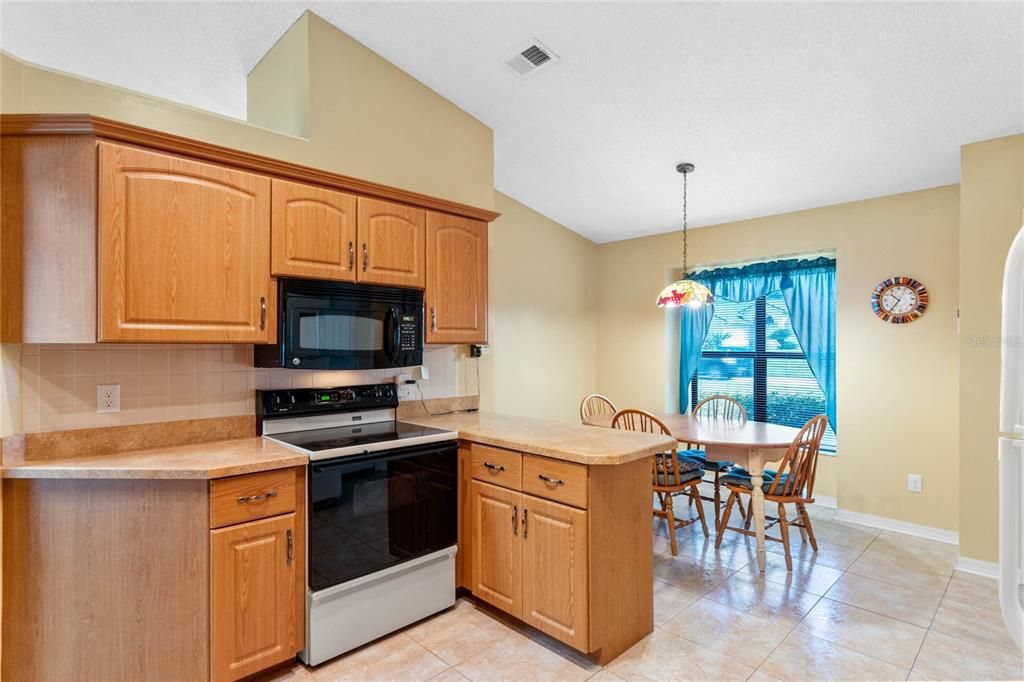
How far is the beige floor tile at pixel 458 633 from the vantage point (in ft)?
7.35

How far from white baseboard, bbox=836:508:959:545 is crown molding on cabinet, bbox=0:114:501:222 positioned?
3781 millimetres

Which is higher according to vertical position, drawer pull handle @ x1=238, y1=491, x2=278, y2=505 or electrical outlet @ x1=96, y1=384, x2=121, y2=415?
electrical outlet @ x1=96, y1=384, x2=121, y2=415

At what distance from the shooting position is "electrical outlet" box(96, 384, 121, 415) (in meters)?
2.11

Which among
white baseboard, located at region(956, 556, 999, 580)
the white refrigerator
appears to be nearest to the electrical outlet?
the white refrigerator

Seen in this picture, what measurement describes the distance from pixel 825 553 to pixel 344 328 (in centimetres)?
321

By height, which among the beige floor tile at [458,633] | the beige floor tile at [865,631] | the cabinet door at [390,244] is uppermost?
the cabinet door at [390,244]

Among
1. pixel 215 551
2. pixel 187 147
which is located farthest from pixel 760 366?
pixel 187 147

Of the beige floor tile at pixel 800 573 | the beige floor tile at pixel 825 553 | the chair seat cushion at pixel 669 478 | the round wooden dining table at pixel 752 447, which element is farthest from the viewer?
the chair seat cushion at pixel 669 478

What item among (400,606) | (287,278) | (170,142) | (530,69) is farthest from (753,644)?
(170,142)

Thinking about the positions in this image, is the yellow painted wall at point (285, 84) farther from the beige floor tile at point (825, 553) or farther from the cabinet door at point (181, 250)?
the beige floor tile at point (825, 553)

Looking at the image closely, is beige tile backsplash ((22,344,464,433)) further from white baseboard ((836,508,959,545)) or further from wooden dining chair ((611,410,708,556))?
white baseboard ((836,508,959,545))

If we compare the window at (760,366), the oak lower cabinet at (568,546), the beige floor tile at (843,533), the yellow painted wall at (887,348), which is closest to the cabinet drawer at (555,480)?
the oak lower cabinet at (568,546)

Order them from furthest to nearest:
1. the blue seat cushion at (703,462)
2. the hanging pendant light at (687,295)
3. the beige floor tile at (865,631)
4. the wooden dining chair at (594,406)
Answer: the wooden dining chair at (594,406), the blue seat cushion at (703,462), the hanging pendant light at (687,295), the beige floor tile at (865,631)

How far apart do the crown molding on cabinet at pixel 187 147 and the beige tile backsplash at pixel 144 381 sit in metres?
0.81
